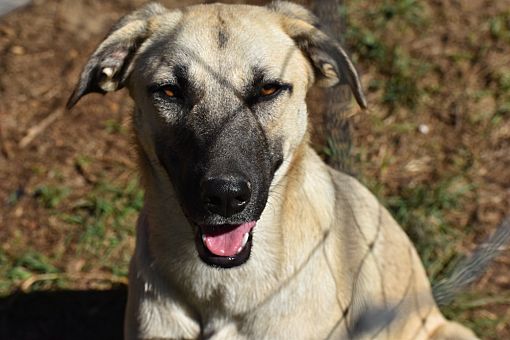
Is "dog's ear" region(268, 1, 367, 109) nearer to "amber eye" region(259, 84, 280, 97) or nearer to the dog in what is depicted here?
the dog

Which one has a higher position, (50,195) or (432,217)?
(432,217)

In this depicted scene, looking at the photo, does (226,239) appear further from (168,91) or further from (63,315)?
(63,315)

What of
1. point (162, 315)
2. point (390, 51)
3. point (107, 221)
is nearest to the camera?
point (162, 315)

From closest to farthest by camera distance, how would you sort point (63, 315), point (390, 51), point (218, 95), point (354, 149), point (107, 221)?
point (218, 95) < point (63, 315) < point (107, 221) < point (354, 149) < point (390, 51)

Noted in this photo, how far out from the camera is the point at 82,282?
498 centimetres

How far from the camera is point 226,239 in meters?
3.32

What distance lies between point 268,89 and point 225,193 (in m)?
0.58

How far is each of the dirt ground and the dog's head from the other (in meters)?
1.31

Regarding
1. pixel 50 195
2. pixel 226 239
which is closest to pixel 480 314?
pixel 226 239

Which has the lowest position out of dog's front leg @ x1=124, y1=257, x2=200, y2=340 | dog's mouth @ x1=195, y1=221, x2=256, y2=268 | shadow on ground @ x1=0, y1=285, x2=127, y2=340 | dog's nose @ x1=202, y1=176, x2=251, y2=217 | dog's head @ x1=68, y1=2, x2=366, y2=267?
shadow on ground @ x1=0, y1=285, x2=127, y2=340

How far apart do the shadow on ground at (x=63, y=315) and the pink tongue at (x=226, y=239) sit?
5.86 ft

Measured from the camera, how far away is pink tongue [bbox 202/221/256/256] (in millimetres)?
3307

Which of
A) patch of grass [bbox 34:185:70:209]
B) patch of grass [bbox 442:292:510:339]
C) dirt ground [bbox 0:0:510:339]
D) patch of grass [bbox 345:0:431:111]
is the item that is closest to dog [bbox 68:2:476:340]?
patch of grass [bbox 442:292:510:339]

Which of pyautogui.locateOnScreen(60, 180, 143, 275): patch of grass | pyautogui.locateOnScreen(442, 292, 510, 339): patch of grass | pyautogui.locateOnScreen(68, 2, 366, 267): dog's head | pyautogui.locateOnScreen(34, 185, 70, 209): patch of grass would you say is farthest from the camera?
pyautogui.locateOnScreen(34, 185, 70, 209): patch of grass
